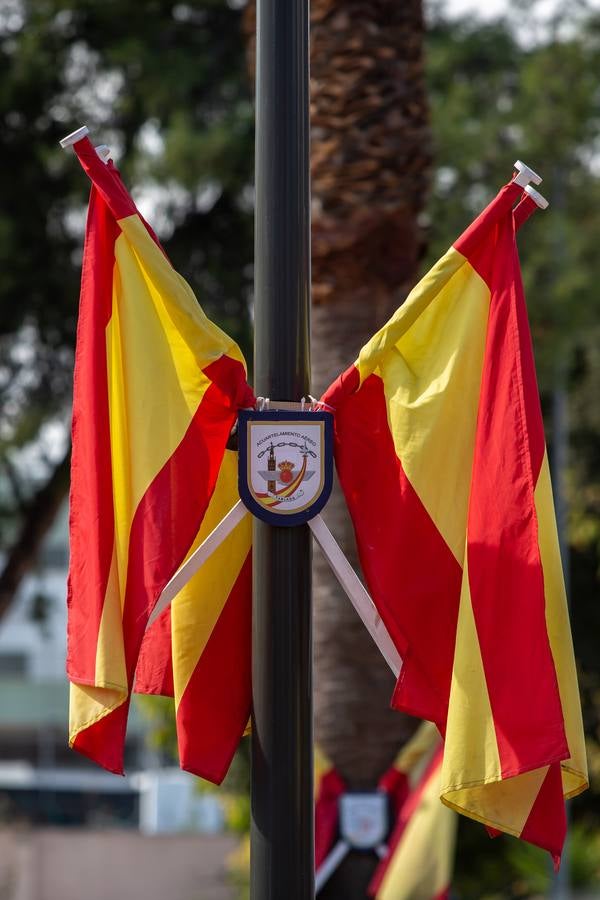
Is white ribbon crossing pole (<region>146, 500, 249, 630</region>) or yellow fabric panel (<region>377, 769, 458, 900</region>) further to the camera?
yellow fabric panel (<region>377, 769, 458, 900</region>)

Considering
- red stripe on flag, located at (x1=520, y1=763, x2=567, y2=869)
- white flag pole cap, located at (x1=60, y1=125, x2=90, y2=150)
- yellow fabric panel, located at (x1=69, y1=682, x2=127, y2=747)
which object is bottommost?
red stripe on flag, located at (x1=520, y1=763, x2=567, y2=869)

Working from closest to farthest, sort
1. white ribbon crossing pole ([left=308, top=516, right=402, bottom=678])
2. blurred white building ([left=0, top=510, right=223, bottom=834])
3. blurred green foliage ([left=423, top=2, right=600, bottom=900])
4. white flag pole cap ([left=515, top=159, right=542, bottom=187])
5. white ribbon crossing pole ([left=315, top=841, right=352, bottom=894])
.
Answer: white ribbon crossing pole ([left=308, top=516, right=402, bottom=678]) → white flag pole cap ([left=515, top=159, right=542, bottom=187]) → white ribbon crossing pole ([left=315, top=841, right=352, bottom=894]) → blurred green foliage ([left=423, top=2, right=600, bottom=900]) → blurred white building ([left=0, top=510, right=223, bottom=834])

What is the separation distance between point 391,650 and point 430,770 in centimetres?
391

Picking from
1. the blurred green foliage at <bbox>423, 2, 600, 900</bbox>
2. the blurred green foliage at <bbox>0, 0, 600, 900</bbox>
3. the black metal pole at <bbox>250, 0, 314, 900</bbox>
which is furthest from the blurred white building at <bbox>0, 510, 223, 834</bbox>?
the black metal pole at <bbox>250, 0, 314, 900</bbox>

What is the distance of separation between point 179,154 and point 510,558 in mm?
9999

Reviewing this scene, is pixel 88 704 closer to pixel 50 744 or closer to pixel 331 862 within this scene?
pixel 331 862

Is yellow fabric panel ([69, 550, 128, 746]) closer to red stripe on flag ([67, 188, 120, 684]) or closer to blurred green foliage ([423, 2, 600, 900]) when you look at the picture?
red stripe on flag ([67, 188, 120, 684])

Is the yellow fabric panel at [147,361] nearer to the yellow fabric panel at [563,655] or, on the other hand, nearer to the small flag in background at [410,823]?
the yellow fabric panel at [563,655]

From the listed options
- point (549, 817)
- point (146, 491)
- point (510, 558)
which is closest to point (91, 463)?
point (146, 491)

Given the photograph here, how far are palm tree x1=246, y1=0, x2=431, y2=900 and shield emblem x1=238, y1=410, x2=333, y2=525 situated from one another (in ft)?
13.0

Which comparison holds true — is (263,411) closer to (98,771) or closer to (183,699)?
(183,699)

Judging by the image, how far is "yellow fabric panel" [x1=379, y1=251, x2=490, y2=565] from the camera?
3.99 meters

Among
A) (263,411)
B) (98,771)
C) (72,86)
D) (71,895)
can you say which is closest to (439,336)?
(263,411)

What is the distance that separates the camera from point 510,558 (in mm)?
3840
